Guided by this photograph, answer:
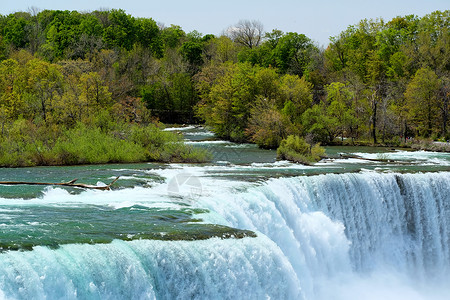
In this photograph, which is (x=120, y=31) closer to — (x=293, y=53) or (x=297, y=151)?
(x=293, y=53)

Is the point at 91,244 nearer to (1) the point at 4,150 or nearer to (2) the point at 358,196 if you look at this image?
(2) the point at 358,196

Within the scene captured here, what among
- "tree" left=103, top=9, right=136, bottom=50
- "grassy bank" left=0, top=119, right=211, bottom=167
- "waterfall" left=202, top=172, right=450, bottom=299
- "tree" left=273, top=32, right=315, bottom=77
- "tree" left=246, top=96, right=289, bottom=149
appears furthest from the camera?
"tree" left=103, top=9, right=136, bottom=50

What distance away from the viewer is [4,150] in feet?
81.0

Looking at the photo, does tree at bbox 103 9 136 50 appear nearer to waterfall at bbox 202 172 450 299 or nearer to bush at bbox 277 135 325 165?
bush at bbox 277 135 325 165

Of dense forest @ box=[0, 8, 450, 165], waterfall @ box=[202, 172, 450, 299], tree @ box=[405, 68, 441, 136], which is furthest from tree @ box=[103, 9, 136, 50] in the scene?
waterfall @ box=[202, 172, 450, 299]

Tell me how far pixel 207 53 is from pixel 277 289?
66.5 m

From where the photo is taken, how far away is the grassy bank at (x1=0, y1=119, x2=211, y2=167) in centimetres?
2530

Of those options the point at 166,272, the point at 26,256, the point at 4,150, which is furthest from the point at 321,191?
the point at 4,150

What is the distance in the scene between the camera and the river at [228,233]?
10266mm

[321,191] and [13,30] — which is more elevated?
[13,30]

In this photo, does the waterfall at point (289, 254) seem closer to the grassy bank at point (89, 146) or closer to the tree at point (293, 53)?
the grassy bank at point (89, 146)

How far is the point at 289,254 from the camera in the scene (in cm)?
1595

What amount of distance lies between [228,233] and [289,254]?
12.7ft

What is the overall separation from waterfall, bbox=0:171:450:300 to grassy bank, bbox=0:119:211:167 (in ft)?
29.4
